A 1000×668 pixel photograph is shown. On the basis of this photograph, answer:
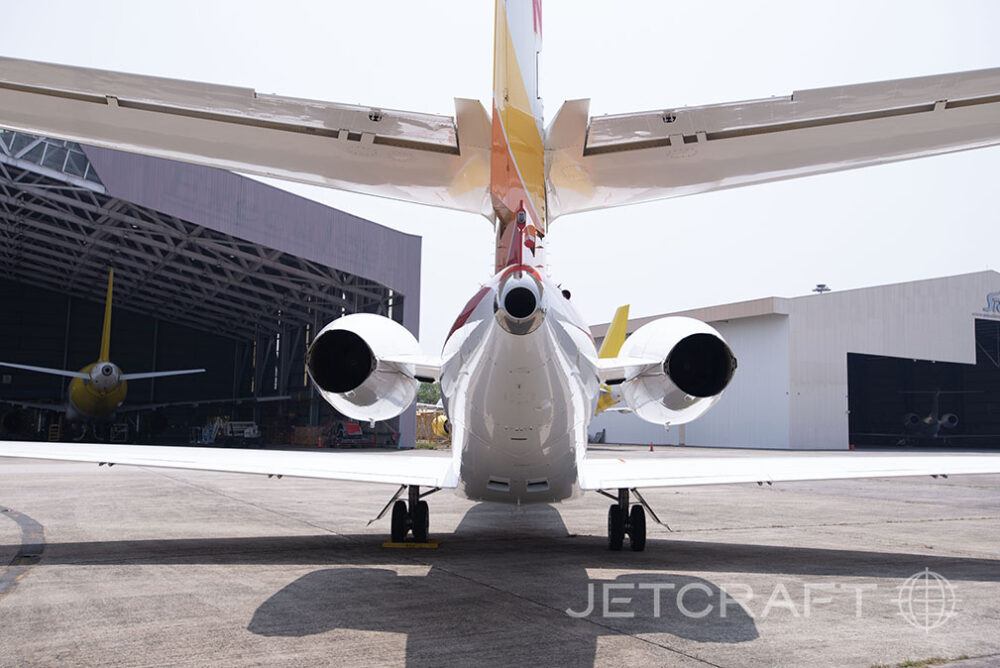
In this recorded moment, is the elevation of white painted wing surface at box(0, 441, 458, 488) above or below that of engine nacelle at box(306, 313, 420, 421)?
below

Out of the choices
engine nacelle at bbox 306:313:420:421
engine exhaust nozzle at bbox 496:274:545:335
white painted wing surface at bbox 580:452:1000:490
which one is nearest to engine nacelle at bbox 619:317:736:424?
white painted wing surface at bbox 580:452:1000:490

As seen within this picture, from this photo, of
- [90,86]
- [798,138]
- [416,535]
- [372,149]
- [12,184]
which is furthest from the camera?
[12,184]

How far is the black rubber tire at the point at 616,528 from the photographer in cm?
779

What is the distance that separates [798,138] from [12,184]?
25520mm

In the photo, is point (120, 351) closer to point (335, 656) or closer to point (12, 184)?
point (12, 184)

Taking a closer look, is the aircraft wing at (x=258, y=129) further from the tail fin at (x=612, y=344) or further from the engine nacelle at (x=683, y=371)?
the tail fin at (x=612, y=344)

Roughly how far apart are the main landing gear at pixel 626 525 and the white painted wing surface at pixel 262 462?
1.84m

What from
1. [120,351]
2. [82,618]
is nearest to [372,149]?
[82,618]

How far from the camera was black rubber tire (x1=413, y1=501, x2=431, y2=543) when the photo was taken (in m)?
8.14

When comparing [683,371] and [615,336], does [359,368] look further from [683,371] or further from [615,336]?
[615,336]

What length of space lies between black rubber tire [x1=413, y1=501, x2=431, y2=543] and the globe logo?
4.51 metres

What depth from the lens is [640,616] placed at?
502 cm

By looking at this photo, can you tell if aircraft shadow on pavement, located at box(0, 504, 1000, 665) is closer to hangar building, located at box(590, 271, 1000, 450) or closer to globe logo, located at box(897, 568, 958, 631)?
globe logo, located at box(897, 568, 958, 631)

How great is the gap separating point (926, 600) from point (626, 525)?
283cm
